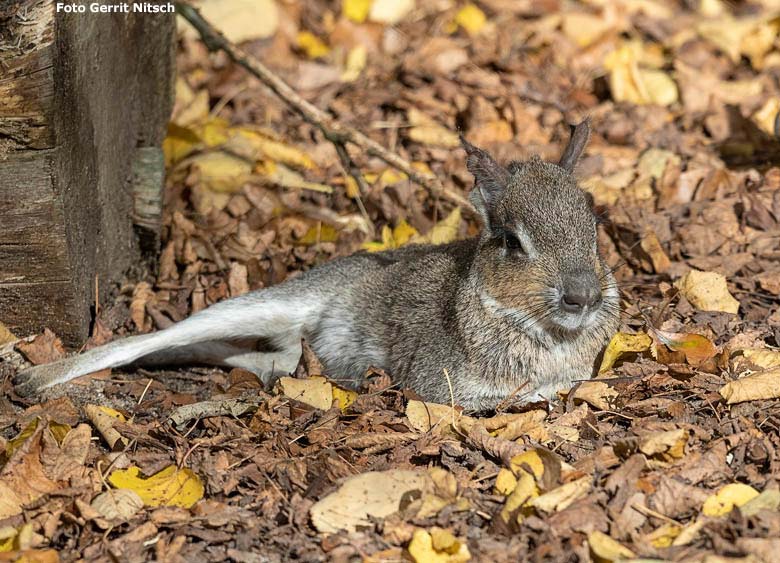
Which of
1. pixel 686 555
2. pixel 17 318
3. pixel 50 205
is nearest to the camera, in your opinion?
pixel 686 555

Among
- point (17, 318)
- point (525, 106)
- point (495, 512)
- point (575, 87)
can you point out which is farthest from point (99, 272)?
point (575, 87)

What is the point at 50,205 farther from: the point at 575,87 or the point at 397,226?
the point at 575,87

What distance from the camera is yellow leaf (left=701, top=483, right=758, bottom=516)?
153 inches

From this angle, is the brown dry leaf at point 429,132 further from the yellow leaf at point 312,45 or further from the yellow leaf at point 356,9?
the yellow leaf at point 356,9

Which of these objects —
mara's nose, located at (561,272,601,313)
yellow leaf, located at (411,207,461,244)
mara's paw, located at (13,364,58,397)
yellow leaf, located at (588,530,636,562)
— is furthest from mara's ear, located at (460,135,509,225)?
mara's paw, located at (13,364,58,397)

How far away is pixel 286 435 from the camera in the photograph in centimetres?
467

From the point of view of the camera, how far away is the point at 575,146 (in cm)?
507

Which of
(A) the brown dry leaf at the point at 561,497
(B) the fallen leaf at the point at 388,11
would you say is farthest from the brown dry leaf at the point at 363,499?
(B) the fallen leaf at the point at 388,11

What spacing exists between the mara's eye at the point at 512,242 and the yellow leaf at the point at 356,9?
198 inches

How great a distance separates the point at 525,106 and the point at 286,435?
4.33 meters

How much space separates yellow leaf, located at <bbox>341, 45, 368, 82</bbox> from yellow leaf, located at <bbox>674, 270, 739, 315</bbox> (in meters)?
3.96

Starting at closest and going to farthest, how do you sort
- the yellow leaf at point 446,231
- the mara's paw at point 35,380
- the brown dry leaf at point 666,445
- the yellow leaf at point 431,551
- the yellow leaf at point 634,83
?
the yellow leaf at point 431,551 < the brown dry leaf at point 666,445 < the mara's paw at point 35,380 < the yellow leaf at point 446,231 < the yellow leaf at point 634,83

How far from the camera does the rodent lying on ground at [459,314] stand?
185 inches

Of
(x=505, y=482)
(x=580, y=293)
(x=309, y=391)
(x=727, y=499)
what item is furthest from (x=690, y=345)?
(x=309, y=391)
